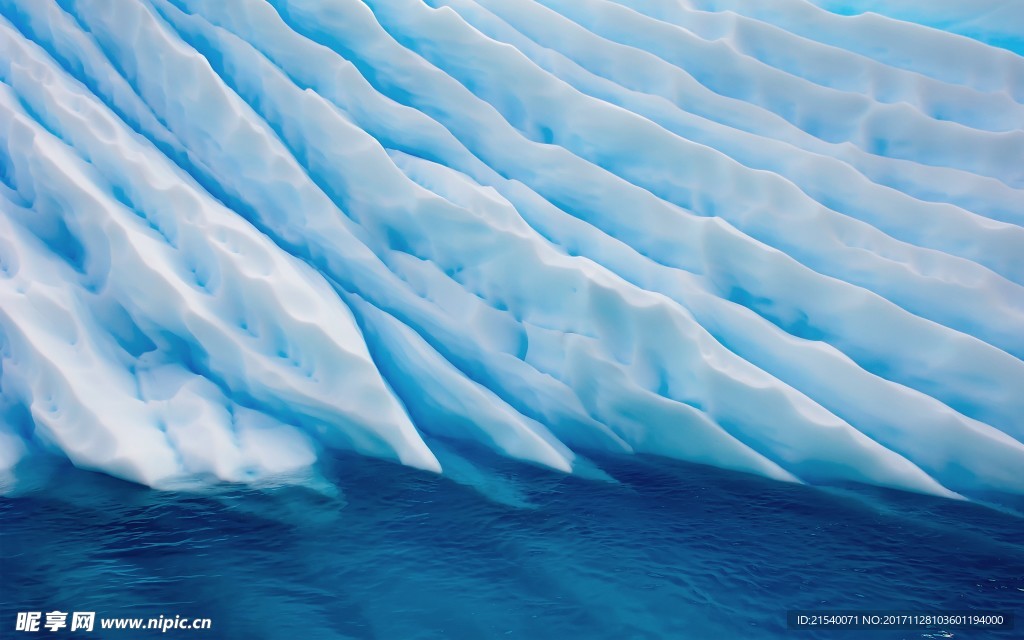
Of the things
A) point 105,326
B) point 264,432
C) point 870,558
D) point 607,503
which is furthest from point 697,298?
point 105,326

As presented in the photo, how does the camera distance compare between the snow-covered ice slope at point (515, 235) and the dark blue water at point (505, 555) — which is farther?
the snow-covered ice slope at point (515, 235)

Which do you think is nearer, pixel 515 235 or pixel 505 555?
pixel 505 555

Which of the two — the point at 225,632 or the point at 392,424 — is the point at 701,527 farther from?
the point at 225,632

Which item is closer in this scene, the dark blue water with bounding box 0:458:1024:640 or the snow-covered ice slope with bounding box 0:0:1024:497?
the dark blue water with bounding box 0:458:1024:640

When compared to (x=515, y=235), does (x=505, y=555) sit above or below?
below

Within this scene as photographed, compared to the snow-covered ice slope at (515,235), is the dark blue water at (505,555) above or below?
below
